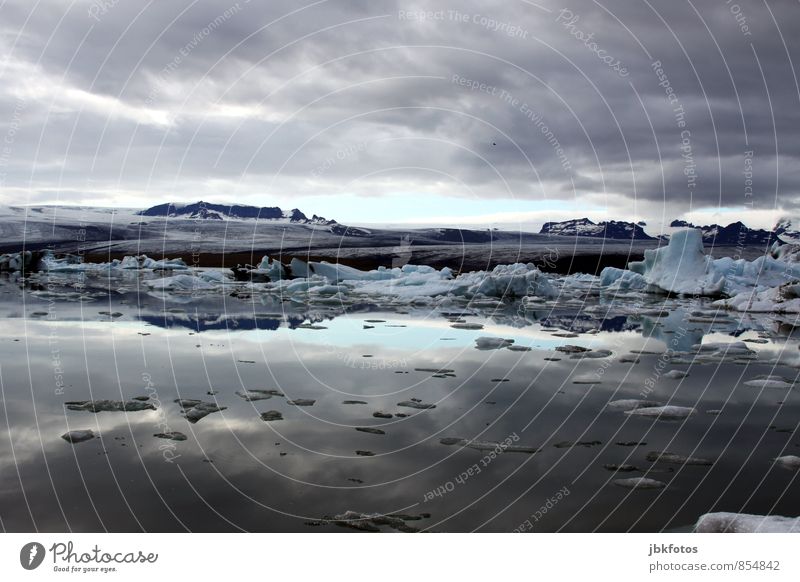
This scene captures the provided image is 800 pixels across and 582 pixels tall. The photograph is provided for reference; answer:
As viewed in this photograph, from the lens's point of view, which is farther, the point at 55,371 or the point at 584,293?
the point at 584,293

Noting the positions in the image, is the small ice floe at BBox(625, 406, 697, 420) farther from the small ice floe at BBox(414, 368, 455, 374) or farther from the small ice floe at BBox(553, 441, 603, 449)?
the small ice floe at BBox(414, 368, 455, 374)

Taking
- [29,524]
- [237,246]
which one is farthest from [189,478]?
[237,246]

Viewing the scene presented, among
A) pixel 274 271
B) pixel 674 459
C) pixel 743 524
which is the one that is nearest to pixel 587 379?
pixel 674 459

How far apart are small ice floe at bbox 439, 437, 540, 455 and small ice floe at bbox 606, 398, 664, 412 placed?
2.56m

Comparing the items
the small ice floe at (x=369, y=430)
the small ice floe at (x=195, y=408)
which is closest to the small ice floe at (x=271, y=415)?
the small ice floe at (x=195, y=408)

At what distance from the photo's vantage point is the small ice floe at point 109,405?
9.42 m

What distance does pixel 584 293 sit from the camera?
38.2 metres

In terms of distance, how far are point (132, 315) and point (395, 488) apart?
55.5ft

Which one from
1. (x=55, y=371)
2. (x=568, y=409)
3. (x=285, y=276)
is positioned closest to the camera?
(x=568, y=409)

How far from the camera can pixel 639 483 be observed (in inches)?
278

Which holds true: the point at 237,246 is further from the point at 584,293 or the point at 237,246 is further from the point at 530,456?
the point at 530,456

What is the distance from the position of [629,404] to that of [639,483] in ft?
11.4

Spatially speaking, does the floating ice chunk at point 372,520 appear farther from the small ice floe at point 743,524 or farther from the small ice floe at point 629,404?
the small ice floe at point 629,404

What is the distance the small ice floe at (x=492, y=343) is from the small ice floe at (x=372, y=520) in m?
9.93
